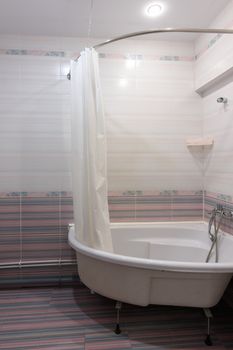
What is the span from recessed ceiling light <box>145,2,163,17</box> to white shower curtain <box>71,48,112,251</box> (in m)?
0.60

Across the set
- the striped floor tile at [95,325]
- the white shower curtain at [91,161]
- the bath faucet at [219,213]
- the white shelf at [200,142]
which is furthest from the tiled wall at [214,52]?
the striped floor tile at [95,325]

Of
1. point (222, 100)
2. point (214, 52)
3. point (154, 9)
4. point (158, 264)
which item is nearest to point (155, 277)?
point (158, 264)

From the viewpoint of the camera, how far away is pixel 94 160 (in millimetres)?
1982

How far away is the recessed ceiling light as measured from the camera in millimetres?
2072

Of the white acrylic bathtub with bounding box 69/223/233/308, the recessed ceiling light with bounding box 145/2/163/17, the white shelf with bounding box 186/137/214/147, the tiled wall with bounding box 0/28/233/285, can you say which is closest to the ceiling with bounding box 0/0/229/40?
the recessed ceiling light with bounding box 145/2/163/17

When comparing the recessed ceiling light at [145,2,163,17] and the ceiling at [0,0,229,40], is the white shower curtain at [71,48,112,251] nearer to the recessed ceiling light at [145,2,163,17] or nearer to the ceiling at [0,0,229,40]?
the ceiling at [0,0,229,40]

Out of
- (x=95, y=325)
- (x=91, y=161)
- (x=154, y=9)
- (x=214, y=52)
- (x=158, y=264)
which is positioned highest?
(x=154, y=9)

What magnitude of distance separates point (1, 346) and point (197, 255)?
1708 millimetres

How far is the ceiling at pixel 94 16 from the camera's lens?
2.05 metres

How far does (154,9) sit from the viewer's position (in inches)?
83.6

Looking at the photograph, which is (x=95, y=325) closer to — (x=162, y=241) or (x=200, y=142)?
(x=162, y=241)

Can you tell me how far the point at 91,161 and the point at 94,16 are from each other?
1.30 m

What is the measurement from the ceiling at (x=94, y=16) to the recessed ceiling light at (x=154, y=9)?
4 centimetres

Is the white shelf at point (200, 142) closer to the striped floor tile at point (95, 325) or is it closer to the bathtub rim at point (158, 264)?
the bathtub rim at point (158, 264)
